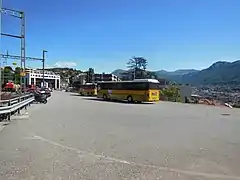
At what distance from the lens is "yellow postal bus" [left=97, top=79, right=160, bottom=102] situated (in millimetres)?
40188

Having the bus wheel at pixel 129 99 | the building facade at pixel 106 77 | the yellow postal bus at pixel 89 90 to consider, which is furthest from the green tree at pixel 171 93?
the building facade at pixel 106 77

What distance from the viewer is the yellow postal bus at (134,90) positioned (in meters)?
40.2

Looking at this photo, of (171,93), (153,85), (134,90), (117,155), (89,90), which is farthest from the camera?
(89,90)

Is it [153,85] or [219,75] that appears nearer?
[153,85]

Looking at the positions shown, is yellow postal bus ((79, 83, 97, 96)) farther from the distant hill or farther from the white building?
the distant hill

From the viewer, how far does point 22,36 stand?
45688 millimetres

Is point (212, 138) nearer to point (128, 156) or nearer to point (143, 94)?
point (128, 156)

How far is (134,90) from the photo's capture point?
41.8 meters

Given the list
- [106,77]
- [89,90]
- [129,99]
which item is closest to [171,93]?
[89,90]

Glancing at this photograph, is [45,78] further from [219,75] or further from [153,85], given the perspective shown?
[153,85]

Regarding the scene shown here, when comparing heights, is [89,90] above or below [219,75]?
below

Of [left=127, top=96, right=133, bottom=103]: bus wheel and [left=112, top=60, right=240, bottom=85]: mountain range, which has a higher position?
[left=112, top=60, right=240, bottom=85]: mountain range

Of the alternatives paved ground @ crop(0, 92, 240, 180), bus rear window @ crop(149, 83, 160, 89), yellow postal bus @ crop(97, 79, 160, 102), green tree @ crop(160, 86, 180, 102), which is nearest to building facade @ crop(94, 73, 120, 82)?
green tree @ crop(160, 86, 180, 102)

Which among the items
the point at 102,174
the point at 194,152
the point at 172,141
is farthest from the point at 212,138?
the point at 102,174
